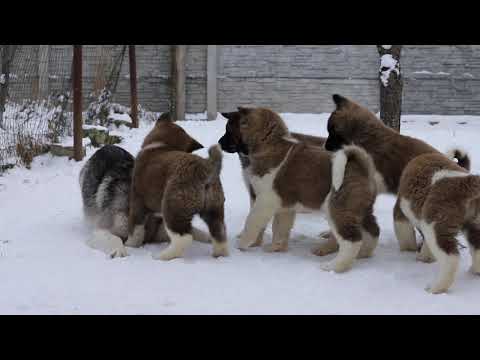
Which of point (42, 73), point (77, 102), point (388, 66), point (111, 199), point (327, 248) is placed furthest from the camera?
point (42, 73)

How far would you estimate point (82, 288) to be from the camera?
12.9 ft

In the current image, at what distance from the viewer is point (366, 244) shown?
4770 mm

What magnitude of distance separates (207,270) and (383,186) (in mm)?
1633

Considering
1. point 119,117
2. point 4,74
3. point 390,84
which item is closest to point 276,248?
point 390,84

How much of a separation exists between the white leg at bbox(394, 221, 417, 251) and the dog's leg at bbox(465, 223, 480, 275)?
0.77 m

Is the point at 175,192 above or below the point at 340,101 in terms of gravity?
below

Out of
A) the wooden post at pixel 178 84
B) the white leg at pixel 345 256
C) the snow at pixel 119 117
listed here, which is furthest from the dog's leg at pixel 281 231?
the wooden post at pixel 178 84

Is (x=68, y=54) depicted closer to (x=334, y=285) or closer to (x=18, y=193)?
(x=18, y=193)

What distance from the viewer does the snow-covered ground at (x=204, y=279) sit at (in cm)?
362

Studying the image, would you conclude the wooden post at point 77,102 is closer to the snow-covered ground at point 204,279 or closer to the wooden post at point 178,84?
the snow-covered ground at point 204,279

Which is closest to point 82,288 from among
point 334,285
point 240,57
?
point 334,285

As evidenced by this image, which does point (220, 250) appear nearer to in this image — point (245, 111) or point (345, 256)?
point (345, 256)

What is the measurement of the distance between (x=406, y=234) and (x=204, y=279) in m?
1.86

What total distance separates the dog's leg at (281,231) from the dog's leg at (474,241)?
1572 millimetres
